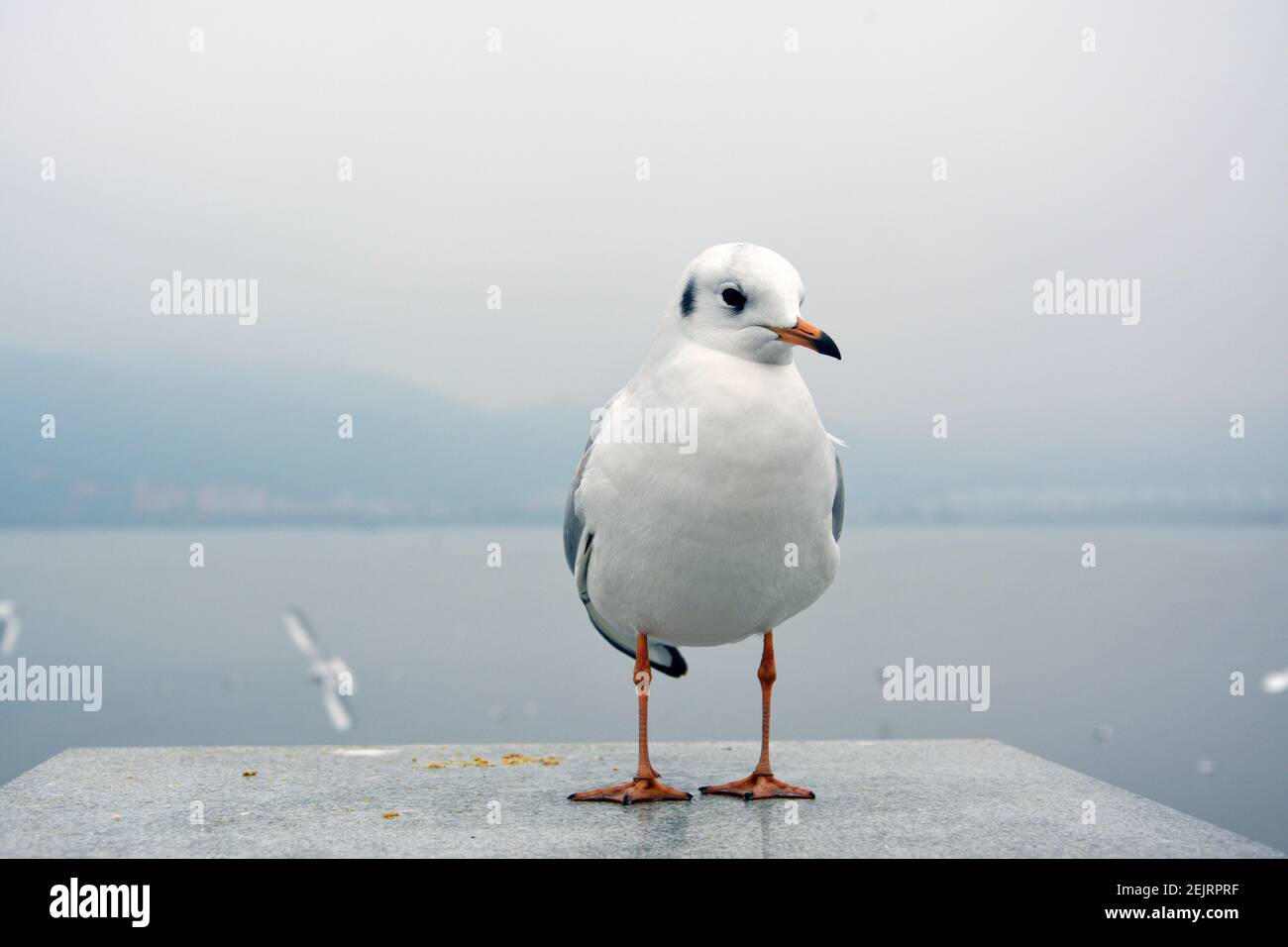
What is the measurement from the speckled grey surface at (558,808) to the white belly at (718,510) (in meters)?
0.84

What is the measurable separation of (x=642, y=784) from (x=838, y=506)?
1.45 metres

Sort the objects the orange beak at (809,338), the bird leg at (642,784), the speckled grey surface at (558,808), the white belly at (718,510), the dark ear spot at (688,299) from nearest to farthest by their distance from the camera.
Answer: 1. the speckled grey surface at (558,808)
2. the orange beak at (809,338)
3. the white belly at (718,510)
4. the dark ear spot at (688,299)
5. the bird leg at (642,784)

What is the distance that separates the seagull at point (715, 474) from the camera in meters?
4.66

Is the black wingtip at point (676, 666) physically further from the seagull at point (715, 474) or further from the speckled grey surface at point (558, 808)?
the seagull at point (715, 474)

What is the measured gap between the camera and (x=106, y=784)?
227 inches

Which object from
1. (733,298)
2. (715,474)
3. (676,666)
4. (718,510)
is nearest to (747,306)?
(733,298)

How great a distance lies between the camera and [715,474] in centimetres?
466

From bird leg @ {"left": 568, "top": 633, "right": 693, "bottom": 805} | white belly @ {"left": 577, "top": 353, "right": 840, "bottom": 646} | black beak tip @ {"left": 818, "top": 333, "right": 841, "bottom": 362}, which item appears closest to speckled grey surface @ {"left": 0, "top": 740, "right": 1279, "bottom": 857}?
bird leg @ {"left": 568, "top": 633, "right": 693, "bottom": 805}

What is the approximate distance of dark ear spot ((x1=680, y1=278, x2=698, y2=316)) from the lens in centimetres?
486

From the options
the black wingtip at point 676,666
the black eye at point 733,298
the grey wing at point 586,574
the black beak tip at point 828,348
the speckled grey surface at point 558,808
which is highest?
the black eye at point 733,298

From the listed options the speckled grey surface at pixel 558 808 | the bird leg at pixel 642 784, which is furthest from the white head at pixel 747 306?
the speckled grey surface at pixel 558 808

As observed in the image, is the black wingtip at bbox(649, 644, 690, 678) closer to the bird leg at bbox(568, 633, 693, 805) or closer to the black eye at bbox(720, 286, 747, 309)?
the bird leg at bbox(568, 633, 693, 805)

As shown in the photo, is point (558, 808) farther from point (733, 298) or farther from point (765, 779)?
point (733, 298)
